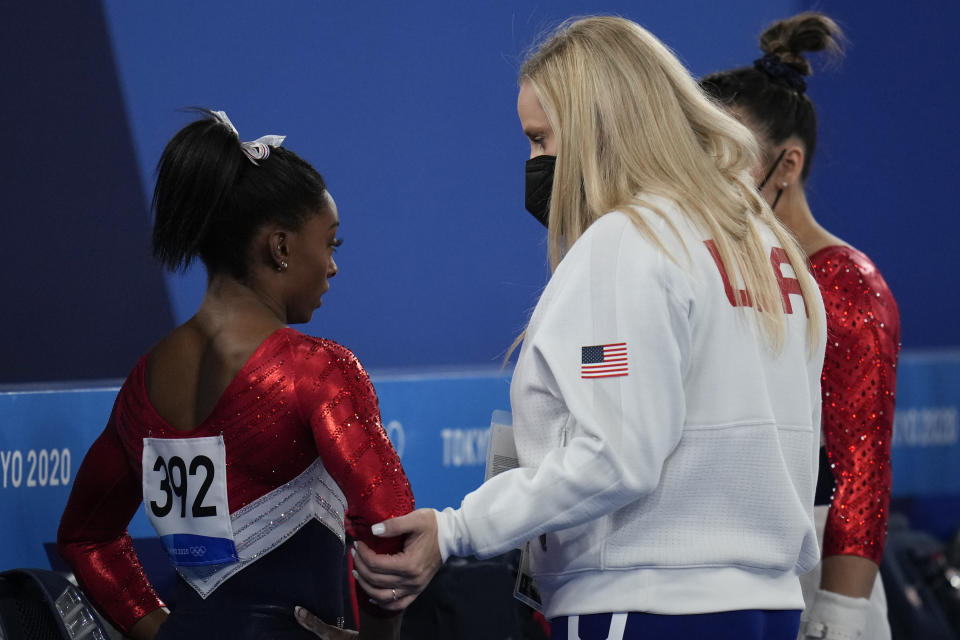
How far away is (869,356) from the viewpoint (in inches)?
82.3

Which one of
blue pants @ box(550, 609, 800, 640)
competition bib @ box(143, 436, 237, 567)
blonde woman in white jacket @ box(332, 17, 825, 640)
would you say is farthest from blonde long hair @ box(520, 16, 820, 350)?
competition bib @ box(143, 436, 237, 567)

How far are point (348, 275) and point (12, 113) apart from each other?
97 cm

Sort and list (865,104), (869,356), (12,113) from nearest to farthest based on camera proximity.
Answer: (869,356)
(12,113)
(865,104)

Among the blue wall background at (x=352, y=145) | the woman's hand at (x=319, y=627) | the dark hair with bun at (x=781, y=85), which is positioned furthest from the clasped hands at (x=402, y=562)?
Answer: the blue wall background at (x=352, y=145)

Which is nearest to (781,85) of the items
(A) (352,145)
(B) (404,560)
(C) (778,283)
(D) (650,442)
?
(C) (778,283)

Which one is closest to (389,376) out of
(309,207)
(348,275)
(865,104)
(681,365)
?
(348,275)

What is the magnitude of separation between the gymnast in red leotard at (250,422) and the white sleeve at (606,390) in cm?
27

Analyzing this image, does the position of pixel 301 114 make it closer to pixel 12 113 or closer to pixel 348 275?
pixel 348 275

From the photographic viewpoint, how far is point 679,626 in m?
1.43

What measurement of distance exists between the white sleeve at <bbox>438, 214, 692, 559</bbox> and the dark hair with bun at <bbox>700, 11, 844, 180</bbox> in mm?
1075

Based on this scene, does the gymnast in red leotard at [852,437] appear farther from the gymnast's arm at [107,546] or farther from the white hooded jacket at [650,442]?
Answer: the gymnast's arm at [107,546]

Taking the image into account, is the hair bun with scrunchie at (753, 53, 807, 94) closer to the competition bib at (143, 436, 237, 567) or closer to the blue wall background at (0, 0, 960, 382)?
the blue wall background at (0, 0, 960, 382)

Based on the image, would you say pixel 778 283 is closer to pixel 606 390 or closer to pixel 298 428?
pixel 606 390

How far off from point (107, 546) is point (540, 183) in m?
0.98
